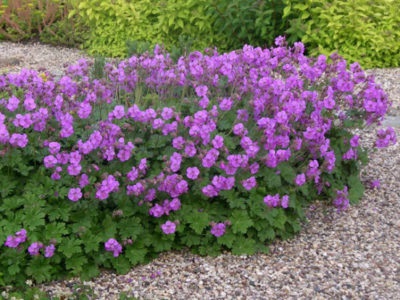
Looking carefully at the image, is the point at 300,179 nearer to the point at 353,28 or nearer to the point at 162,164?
the point at 162,164

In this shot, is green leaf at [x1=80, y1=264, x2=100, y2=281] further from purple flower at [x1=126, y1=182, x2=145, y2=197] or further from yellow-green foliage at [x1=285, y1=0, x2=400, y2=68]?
yellow-green foliage at [x1=285, y1=0, x2=400, y2=68]

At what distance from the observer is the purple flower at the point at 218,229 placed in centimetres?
362

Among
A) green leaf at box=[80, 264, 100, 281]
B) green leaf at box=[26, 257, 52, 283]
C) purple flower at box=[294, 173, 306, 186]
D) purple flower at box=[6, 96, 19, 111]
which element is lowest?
green leaf at box=[80, 264, 100, 281]

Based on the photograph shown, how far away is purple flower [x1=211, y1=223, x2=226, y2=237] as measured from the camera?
11.9ft

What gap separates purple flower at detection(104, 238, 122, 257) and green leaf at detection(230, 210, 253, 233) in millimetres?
617

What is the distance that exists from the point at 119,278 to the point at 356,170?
1.81 meters

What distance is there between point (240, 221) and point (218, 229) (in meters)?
0.13

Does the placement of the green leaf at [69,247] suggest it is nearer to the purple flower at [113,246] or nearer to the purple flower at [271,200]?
the purple flower at [113,246]

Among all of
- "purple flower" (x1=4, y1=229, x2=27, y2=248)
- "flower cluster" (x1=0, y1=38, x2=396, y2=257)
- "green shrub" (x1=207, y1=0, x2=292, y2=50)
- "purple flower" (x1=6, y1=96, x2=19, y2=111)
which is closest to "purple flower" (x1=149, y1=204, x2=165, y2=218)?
"flower cluster" (x1=0, y1=38, x2=396, y2=257)

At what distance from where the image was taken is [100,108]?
3797 millimetres

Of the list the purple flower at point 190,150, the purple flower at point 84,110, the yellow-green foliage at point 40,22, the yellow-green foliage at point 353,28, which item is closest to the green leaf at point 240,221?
the purple flower at point 190,150

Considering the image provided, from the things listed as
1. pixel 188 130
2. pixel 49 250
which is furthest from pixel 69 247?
pixel 188 130

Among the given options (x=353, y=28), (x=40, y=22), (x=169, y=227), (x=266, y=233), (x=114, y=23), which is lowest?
(x=40, y=22)

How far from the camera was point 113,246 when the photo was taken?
342 centimetres
